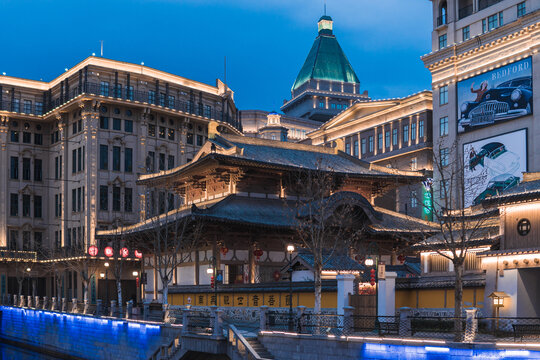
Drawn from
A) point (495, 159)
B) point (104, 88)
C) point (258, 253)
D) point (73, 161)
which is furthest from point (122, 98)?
point (495, 159)

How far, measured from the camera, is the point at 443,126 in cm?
8756

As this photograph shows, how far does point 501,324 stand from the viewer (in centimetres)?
3200

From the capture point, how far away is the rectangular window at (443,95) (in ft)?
286

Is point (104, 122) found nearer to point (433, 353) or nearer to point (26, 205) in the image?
point (26, 205)

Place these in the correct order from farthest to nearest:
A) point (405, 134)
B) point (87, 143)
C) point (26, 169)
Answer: point (405, 134)
point (26, 169)
point (87, 143)

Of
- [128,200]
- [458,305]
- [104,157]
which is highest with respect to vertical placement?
[104,157]

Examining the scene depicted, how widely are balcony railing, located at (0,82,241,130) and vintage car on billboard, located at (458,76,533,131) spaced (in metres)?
32.6

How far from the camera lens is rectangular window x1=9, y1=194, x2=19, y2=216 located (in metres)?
94.3

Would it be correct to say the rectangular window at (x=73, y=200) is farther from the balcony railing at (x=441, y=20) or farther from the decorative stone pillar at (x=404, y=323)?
the decorative stone pillar at (x=404, y=323)

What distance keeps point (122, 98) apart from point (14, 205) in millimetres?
20780

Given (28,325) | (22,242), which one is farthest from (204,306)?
(22,242)

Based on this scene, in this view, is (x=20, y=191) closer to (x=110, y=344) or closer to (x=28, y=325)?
(x=28, y=325)

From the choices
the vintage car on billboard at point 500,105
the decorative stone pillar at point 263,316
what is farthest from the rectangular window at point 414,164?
the decorative stone pillar at point 263,316

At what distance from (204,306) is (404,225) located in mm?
17587
